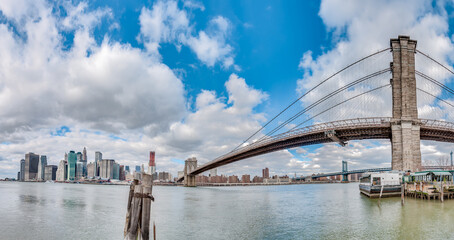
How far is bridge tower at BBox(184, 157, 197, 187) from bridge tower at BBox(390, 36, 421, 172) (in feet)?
260

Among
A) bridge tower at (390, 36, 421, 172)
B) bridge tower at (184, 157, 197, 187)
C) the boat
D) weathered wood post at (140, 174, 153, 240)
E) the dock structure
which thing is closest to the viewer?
weathered wood post at (140, 174, 153, 240)

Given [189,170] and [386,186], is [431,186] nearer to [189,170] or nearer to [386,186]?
[386,186]

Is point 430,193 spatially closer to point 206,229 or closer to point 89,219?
point 206,229

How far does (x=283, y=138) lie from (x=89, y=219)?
47476 millimetres

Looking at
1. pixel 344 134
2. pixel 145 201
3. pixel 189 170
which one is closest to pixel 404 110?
pixel 344 134

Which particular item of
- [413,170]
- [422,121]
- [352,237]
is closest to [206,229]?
[352,237]

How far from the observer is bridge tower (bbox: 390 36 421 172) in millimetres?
44688

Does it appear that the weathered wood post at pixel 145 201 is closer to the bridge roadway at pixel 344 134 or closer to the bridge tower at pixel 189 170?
the bridge roadway at pixel 344 134

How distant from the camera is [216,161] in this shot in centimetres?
8381

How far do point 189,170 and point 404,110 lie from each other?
82.3 meters

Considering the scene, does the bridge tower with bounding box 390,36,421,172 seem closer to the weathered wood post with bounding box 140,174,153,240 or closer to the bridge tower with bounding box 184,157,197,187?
the weathered wood post with bounding box 140,174,153,240

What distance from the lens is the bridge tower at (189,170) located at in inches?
4505

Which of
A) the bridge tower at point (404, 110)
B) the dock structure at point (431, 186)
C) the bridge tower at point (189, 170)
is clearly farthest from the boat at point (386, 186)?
the bridge tower at point (189, 170)

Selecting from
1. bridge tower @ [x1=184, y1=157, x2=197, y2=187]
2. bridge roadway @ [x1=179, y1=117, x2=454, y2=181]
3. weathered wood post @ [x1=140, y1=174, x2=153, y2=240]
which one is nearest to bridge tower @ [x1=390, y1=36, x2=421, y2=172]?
bridge roadway @ [x1=179, y1=117, x2=454, y2=181]
